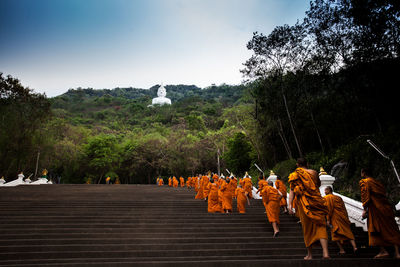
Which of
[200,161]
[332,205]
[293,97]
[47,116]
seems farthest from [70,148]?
[332,205]

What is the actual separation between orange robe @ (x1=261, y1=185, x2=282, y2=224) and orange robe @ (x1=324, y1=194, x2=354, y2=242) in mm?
1200

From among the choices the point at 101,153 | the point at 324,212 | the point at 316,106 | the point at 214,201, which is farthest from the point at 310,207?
the point at 101,153

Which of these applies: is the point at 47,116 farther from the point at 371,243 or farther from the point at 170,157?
the point at 371,243

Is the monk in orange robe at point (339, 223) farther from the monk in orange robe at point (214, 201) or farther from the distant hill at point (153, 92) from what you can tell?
the distant hill at point (153, 92)

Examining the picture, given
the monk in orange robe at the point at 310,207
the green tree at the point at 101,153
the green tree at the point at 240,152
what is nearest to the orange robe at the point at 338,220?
the monk in orange robe at the point at 310,207

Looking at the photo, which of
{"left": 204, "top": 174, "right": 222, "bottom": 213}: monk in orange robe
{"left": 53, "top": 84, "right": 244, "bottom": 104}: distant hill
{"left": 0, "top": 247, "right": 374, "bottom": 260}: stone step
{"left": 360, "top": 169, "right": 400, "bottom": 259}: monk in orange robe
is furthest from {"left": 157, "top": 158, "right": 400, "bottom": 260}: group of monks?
{"left": 53, "top": 84, "right": 244, "bottom": 104}: distant hill

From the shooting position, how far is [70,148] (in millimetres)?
29688

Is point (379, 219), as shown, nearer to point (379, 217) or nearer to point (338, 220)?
point (379, 217)

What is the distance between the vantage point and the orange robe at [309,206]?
3.82 meters

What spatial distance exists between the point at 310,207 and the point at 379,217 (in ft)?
4.06

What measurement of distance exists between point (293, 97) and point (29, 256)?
45.0ft

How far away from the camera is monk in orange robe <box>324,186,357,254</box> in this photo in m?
4.47

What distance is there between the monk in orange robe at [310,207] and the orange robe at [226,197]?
13.0 feet

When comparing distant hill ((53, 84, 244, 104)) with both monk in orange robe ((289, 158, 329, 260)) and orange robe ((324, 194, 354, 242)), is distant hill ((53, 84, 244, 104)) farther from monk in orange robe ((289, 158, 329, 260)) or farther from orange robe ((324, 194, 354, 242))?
monk in orange robe ((289, 158, 329, 260))
